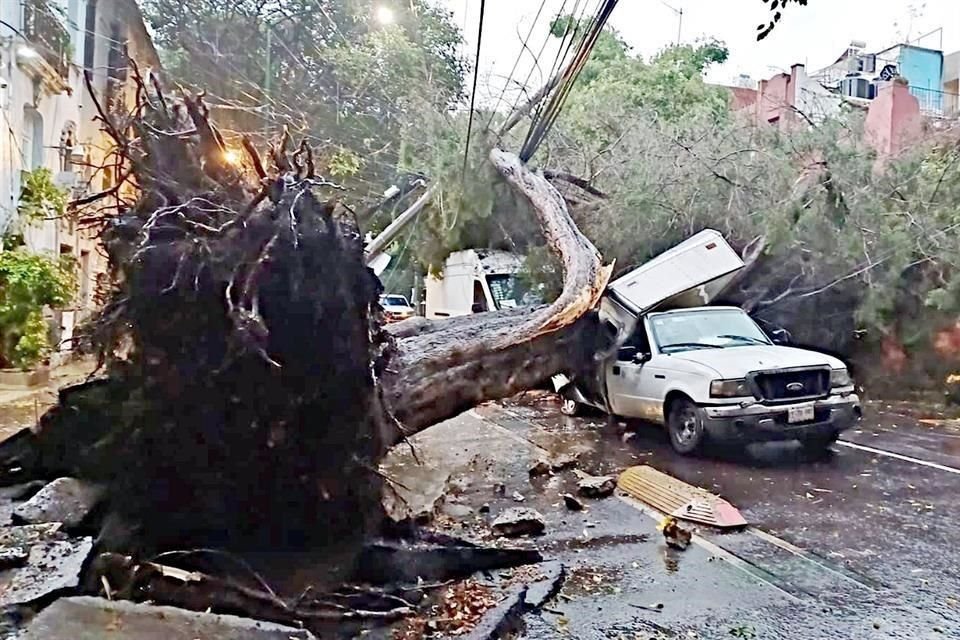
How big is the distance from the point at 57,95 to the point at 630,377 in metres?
12.4

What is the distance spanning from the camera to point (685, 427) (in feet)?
30.9

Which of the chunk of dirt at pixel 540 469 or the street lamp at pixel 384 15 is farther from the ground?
the street lamp at pixel 384 15

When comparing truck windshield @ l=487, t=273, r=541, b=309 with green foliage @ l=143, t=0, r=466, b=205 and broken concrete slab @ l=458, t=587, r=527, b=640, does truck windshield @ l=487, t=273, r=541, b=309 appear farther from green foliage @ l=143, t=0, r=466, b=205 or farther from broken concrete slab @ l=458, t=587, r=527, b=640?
broken concrete slab @ l=458, t=587, r=527, b=640

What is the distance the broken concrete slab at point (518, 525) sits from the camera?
6.42 m

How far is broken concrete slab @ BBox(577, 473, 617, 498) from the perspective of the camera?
25.3ft

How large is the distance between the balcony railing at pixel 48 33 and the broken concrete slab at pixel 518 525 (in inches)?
460

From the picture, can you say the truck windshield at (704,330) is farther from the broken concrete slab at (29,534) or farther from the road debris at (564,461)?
the broken concrete slab at (29,534)

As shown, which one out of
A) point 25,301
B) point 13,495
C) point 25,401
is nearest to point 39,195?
point 25,301

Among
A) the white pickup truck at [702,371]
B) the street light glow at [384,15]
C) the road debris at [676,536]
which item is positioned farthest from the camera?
the street light glow at [384,15]

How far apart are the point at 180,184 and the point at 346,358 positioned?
1.53 meters

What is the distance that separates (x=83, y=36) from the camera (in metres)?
17.7

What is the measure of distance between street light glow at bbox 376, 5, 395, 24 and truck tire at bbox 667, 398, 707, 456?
11294mm

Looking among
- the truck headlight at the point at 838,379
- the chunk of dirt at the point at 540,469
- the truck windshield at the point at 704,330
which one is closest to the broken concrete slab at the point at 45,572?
the chunk of dirt at the point at 540,469

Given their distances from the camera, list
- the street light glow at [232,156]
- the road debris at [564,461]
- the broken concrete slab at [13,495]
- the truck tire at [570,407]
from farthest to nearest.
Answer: the truck tire at [570,407]
the road debris at [564,461]
the street light glow at [232,156]
the broken concrete slab at [13,495]
